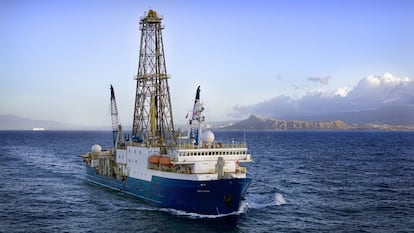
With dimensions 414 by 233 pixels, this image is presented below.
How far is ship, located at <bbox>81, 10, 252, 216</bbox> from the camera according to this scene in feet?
169

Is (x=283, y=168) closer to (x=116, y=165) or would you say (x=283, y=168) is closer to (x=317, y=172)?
(x=317, y=172)

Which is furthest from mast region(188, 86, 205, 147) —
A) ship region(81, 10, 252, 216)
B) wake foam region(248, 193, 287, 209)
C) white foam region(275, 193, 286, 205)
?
white foam region(275, 193, 286, 205)

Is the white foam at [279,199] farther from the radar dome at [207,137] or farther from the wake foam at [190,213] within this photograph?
the radar dome at [207,137]

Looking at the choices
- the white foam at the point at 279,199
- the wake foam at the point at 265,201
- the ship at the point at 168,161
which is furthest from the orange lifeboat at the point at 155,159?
the white foam at the point at 279,199

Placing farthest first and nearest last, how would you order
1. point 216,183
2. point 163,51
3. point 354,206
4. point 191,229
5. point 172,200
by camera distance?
1. point 163,51
2. point 354,206
3. point 172,200
4. point 216,183
5. point 191,229

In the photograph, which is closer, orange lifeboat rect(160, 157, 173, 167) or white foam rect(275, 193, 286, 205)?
orange lifeboat rect(160, 157, 173, 167)

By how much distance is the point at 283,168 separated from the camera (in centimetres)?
9888

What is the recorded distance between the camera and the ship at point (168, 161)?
51438mm

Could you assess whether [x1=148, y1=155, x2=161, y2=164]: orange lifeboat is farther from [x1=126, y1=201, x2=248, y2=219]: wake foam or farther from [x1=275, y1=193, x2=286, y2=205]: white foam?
[x1=275, y1=193, x2=286, y2=205]: white foam

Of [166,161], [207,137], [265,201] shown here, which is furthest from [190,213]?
[265,201]

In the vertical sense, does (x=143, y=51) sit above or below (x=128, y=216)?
above

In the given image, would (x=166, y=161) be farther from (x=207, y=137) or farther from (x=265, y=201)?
(x=265, y=201)

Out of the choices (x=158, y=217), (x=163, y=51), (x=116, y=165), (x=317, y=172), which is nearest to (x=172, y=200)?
(x=158, y=217)

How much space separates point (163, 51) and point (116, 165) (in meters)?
20.4
